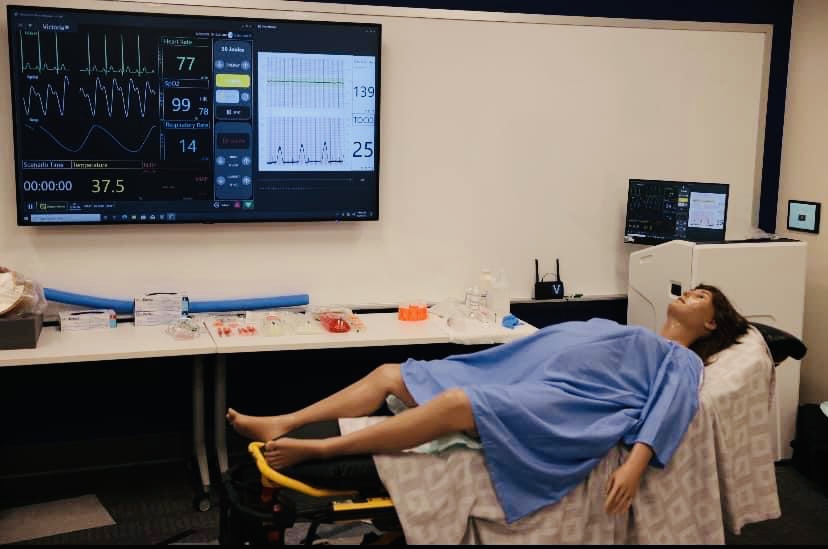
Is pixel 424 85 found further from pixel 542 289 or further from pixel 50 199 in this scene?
pixel 50 199

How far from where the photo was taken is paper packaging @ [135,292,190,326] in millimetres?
3572

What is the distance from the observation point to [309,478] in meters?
2.52

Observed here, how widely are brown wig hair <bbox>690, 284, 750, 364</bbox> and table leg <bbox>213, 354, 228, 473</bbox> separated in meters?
1.74

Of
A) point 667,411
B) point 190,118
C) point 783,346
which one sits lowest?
point 667,411

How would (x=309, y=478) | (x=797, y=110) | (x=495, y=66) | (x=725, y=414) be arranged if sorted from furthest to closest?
(x=797, y=110), (x=495, y=66), (x=725, y=414), (x=309, y=478)

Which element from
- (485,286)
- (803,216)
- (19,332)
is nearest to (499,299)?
(485,286)

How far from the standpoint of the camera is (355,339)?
3.48 metres

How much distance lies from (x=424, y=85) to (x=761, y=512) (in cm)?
212

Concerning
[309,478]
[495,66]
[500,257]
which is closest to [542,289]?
[500,257]

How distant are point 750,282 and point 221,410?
7.22 feet

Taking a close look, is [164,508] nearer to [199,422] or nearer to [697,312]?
[199,422]

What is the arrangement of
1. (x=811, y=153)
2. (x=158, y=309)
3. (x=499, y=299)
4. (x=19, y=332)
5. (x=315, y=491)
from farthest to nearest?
(x=811, y=153) < (x=499, y=299) < (x=158, y=309) < (x=19, y=332) < (x=315, y=491)

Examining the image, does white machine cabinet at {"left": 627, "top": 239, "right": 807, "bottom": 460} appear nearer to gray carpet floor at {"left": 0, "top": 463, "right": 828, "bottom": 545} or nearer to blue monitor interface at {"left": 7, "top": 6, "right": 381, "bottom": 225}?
gray carpet floor at {"left": 0, "top": 463, "right": 828, "bottom": 545}

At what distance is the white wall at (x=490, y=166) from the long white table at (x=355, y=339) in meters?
0.32
